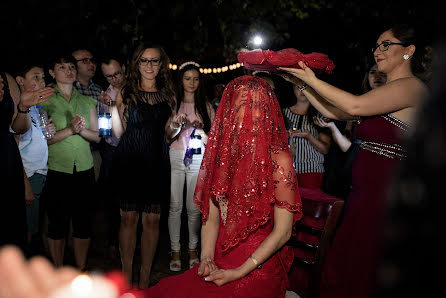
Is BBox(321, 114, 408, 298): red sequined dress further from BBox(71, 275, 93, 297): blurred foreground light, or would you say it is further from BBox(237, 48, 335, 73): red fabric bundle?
BBox(71, 275, 93, 297): blurred foreground light

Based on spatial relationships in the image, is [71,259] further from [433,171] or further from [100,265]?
[433,171]

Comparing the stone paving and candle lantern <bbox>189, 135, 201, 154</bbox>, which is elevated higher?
candle lantern <bbox>189, 135, 201, 154</bbox>

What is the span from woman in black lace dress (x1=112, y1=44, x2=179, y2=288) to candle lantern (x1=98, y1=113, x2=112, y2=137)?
0.25 ft

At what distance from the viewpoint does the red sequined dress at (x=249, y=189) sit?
1.91m

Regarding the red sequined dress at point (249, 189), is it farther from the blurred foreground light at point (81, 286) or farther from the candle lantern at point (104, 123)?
the candle lantern at point (104, 123)

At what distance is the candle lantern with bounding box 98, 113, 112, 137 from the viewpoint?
154 inches

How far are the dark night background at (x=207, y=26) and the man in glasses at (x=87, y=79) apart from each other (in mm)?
688

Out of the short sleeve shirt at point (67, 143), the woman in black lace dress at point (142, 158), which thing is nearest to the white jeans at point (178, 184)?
the woman in black lace dress at point (142, 158)

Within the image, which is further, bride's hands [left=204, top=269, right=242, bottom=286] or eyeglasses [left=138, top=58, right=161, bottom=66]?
eyeglasses [left=138, top=58, right=161, bottom=66]

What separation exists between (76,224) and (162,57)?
1923 mm

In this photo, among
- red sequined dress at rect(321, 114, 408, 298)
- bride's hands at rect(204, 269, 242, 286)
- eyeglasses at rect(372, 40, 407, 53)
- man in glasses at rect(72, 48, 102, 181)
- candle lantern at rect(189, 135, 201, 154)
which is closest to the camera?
bride's hands at rect(204, 269, 242, 286)

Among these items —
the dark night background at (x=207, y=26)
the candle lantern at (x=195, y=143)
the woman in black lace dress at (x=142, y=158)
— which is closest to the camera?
the woman in black lace dress at (x=142, y=158)

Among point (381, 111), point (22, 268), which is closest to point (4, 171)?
point (22, 268)

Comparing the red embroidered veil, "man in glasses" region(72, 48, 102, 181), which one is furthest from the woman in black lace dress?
the red embroidered veil
